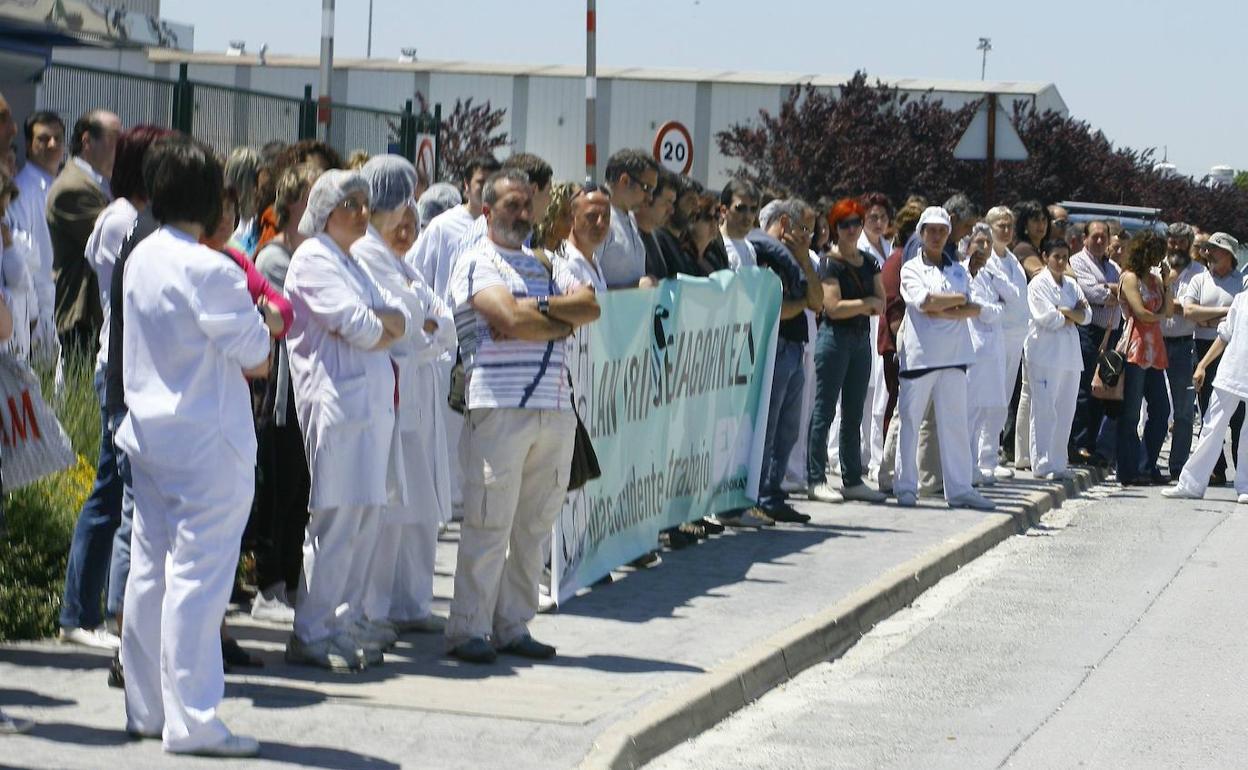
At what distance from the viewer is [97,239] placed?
8367mm

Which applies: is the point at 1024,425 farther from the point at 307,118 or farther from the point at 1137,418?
the point at 307,118

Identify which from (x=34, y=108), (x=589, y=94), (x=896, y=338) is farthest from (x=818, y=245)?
(x=589, y=94)

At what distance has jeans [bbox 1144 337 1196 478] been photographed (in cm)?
1812

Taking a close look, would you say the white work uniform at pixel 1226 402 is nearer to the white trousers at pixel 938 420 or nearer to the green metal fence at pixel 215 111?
the white trousers at pixel 938 420

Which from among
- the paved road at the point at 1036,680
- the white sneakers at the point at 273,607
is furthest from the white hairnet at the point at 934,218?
the white sneakers at the point at 273,607

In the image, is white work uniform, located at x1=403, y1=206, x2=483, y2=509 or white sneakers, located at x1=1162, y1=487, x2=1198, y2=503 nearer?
white work uniform, located at x1=403, y1=206, x2=483, y2=509

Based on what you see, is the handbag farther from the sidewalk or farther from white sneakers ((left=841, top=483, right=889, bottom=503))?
the sidewalk

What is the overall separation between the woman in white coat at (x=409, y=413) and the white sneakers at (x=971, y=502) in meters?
6.40

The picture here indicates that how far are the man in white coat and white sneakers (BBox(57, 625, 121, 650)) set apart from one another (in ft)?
4.41

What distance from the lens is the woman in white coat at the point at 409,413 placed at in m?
8.05

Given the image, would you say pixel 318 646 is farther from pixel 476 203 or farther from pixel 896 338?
pixel 896 338

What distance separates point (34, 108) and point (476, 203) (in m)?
5.07

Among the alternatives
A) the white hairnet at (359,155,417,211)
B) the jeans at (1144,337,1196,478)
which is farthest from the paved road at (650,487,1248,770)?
the jeans at (1144,337,1196,478)

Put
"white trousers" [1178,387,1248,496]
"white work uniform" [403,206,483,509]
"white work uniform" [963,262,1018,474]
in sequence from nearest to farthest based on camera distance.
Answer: "white work uniform" [403,206,483,509], "white work uniform" [963,262,1018,474], "white trousers" [1178,387,1248,496]
